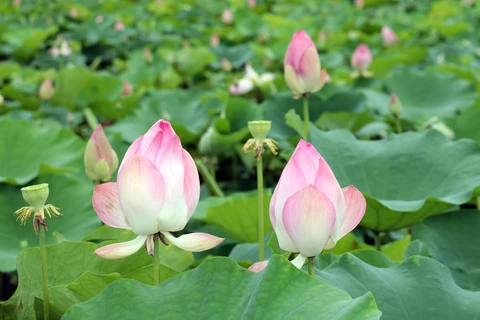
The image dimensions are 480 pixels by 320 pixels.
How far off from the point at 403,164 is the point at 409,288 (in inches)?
22.1

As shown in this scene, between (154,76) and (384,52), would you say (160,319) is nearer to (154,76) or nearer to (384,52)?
(154,76)

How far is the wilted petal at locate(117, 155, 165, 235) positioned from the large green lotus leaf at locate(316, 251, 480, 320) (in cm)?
20

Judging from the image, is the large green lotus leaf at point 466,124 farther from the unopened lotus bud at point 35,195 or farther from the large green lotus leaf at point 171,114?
the unopened lotus bud at point 35,195

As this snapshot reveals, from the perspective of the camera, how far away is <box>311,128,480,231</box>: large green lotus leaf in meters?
1.18

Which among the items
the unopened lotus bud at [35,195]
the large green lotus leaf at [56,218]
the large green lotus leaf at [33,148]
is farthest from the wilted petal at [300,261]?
the large green lotus leaf at [33,148]

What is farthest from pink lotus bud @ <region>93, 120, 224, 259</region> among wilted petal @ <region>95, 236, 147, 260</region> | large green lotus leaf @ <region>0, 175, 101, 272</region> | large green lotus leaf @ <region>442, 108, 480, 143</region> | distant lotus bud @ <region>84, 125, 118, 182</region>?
large green lotus leaf @ <region>442, 108, 480, 143</region>

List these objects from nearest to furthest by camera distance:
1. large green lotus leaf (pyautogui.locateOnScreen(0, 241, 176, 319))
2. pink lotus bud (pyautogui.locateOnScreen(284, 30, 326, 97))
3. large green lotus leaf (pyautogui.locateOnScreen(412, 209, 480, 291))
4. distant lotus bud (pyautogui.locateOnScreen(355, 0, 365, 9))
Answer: large green lotus leaf (pyautogui.locateOnScreen(0, 241, 176, 319)) < large green lotus leaf (pyautogui.locateOnScreen(412, 209, 480, 291)) < pink lotus bud (pyautogui.locateOnScreen(284, 30, 326, 97)) < distant lotus bud (pyautogui.locateOnScreen(355, 0, 365, 9))

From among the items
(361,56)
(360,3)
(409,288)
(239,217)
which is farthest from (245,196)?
(360,3)

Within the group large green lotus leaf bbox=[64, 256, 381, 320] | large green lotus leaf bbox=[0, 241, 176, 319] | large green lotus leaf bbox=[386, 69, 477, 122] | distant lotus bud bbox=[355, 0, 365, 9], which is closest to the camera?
large green lotus leaf bbox=[64, 256, 381, 320]

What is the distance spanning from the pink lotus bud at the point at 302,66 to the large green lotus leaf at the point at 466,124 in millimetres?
584

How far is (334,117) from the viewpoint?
1.70 meters

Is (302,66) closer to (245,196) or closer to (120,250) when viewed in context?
(245,196)

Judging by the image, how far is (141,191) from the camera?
619 millimetres

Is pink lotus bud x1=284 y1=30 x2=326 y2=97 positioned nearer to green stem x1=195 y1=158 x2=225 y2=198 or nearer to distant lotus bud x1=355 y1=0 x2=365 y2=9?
green stem x1=195 y1=158 x2=225 y2=198
